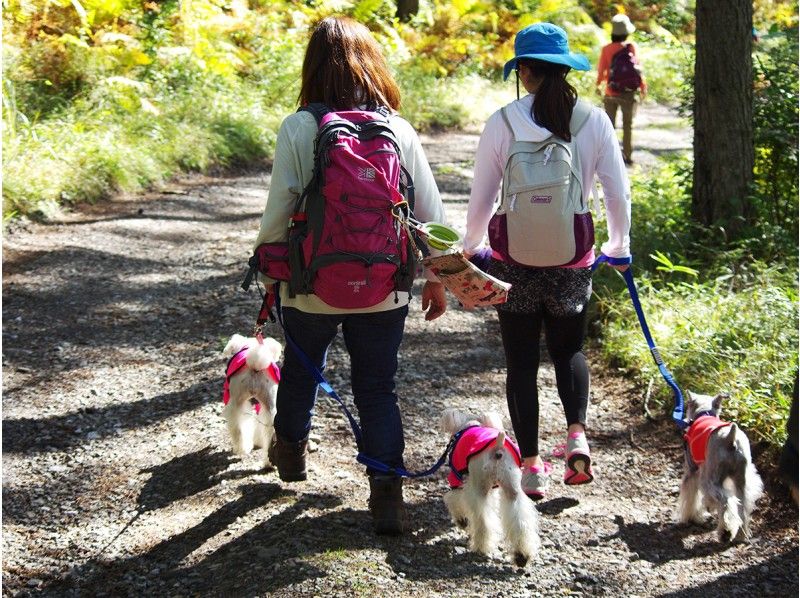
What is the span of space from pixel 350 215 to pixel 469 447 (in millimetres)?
1085

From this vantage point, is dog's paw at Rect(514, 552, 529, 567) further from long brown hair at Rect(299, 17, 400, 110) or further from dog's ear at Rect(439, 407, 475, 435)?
long brown hair at Rect(299, 17, 400, 110)

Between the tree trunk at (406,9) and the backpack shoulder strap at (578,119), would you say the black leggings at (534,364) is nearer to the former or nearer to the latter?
the backpack shoulder strap at (578,119)

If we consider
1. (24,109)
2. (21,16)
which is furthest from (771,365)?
(24,109)

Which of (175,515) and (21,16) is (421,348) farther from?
(21,16)

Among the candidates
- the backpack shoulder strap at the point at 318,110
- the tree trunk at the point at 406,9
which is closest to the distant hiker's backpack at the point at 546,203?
the backpack shoulder strap at the point at 318,110

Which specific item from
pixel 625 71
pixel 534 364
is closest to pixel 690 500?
pixel 534 364

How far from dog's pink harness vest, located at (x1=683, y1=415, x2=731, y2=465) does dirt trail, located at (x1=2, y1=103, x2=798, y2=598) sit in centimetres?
41

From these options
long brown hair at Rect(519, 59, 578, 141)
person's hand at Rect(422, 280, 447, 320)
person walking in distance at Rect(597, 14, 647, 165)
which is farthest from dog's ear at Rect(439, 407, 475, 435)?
person walking in distance at Rect(597, 14, 647, 165)

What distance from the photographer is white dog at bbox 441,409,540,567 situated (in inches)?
145

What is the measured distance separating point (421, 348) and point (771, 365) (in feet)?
Answer: 8.18

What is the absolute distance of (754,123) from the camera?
25.4 ft

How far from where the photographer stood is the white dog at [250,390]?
451 centimetres

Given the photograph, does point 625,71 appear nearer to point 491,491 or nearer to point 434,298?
point 434,298

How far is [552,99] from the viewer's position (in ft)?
12.7
